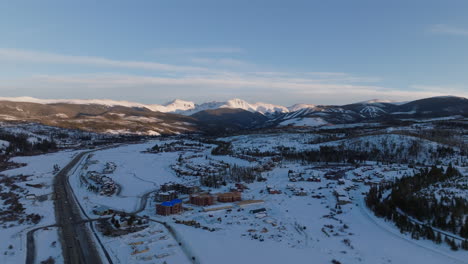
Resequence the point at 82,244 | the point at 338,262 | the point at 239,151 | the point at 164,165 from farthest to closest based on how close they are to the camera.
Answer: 1. the point at 239,151
2. the point at 164,165
3. the point at 82,244
4. the point at 338,262

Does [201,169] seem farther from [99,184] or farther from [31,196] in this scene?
[31,196]

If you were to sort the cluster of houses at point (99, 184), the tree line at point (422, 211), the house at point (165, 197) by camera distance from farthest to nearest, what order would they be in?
1. the cluster of houses at point (99, 184)
2. the house at point (165, 197)
3. the tree line at point (422, 211)

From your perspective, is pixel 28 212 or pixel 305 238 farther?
pixel 28 212

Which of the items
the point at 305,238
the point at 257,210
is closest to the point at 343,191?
the point at 257,210

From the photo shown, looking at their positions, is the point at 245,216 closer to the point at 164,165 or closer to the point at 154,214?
the point at 154,214

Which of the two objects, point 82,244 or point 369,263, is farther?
point 82,244

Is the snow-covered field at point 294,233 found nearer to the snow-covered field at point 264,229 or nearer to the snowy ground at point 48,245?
the snow-covered field at point 264,229

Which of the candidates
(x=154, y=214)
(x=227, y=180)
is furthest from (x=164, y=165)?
(x=154, y=214)

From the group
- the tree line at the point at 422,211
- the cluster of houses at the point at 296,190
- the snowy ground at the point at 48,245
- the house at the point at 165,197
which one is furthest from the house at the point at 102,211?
the tree line at the point at 422,211
